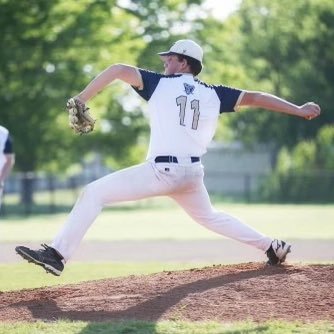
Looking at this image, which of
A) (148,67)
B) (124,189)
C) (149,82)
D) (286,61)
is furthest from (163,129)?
(286,61)

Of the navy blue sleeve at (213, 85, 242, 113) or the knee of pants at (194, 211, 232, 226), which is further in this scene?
the knee of pants at (194, 211, 232, 226)

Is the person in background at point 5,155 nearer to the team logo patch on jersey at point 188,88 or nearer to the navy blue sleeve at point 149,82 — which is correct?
the navy blue sleeve at point 149,82

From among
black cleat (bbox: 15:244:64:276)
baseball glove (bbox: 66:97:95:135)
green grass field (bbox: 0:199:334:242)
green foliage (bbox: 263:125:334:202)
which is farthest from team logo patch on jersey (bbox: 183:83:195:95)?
green foliage (bbox: 263:125:334:202)

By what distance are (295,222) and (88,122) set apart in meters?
16.0

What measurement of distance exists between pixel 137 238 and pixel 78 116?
10.3m

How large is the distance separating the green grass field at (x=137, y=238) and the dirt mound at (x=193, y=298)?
327mm

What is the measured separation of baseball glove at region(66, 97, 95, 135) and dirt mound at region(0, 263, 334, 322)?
4.91ft

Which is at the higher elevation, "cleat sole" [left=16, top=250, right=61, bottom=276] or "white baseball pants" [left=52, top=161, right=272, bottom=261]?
"white baseball pants" [left=52, top=161, right=272, bottom=261]

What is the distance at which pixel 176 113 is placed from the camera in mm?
7562

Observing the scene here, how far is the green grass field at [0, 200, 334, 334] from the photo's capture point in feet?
19.5

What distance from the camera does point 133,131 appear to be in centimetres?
4312

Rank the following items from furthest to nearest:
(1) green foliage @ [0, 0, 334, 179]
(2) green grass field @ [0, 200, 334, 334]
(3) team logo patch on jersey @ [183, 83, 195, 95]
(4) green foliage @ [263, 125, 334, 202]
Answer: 1. (4) green foliage @ [263, 125, 334, 202]
2. (1) green foliage @ [0, 0, 334, 179]
3. (3) team logo patch on jersey @ [183, 83, 195, 95]
4. (2) green grass field @ [0, 200, 334, 334]

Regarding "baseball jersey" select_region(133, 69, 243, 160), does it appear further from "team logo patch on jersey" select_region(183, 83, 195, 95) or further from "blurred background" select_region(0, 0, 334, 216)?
"blurred background" select_region(0, 0, 334, 216)

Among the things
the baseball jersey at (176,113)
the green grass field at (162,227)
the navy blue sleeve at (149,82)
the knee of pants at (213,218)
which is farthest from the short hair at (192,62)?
the green grass field at (162,227)
